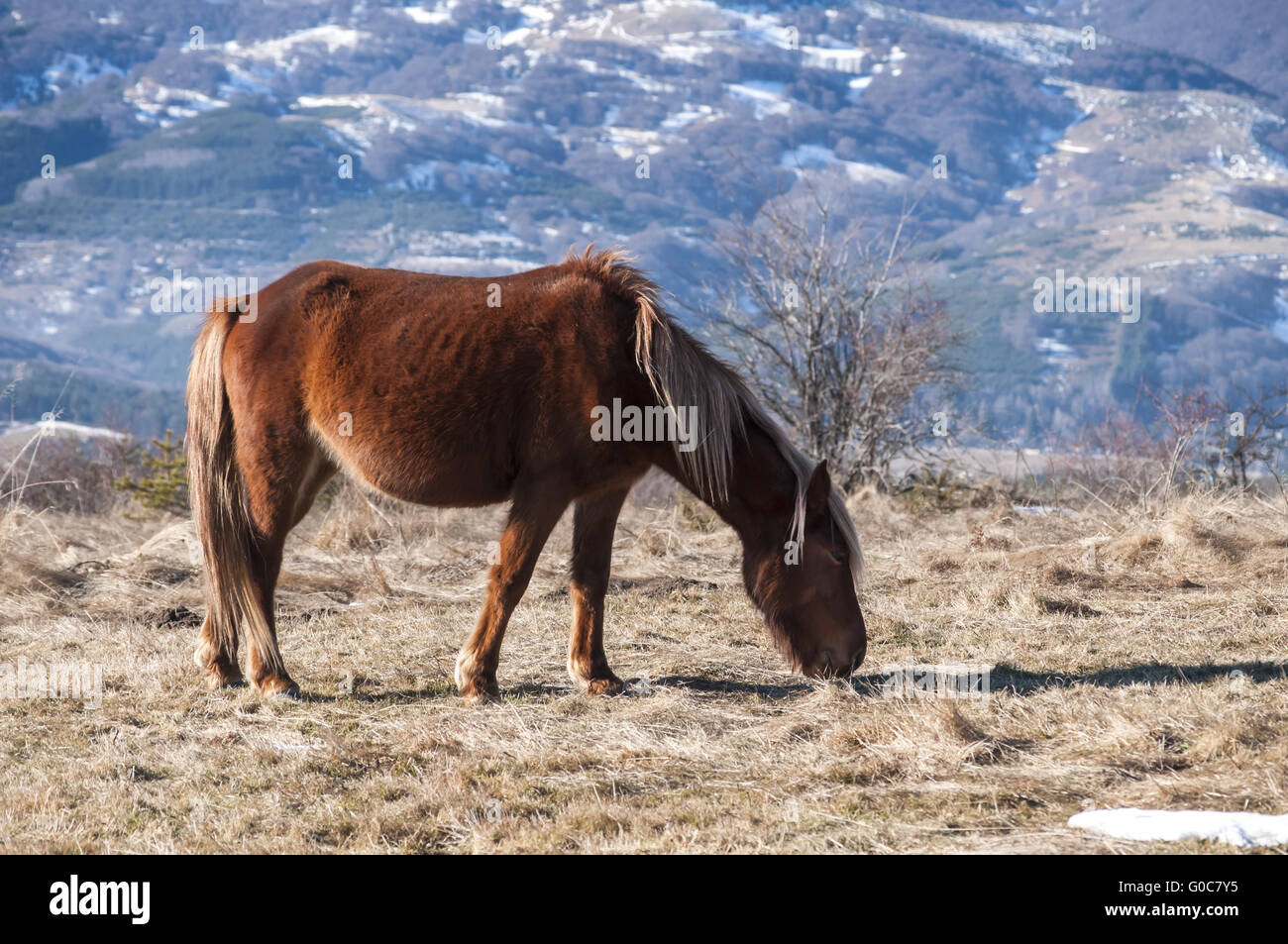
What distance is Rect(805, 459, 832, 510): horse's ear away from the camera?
5.62m

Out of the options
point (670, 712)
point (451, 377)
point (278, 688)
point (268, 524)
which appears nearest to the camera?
point (670, 712)

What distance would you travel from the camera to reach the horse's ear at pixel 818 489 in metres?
5.62

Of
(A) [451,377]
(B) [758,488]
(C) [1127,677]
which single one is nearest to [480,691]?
(A) [451,377]

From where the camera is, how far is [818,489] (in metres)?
5.68

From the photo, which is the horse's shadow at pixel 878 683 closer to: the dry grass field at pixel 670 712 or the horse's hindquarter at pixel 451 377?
the dry grass field at pixel 670 712

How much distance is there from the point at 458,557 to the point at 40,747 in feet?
16.5

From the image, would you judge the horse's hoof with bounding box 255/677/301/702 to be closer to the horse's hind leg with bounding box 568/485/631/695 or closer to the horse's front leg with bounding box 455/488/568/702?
the horse's front leg with bounding box 455/488/568/702

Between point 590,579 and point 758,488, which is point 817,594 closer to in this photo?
point 758,488

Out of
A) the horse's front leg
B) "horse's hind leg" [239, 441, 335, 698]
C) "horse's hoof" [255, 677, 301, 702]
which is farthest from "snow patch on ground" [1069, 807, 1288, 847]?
"horse's hind leg" [239, 441, 335, 698]

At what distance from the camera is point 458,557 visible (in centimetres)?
994

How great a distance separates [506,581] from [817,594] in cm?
152

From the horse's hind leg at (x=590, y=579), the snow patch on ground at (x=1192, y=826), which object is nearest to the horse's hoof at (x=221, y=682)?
the horse's hind leg at (x=590, y=579)

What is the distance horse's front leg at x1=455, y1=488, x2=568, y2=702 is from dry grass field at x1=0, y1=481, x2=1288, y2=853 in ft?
0.65

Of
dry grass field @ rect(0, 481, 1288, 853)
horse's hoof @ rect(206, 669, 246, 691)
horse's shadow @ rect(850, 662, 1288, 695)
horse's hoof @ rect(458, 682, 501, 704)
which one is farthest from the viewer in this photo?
horse's hoof @ rect(206, 669, 246, 691)
